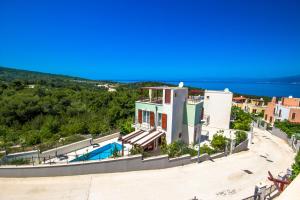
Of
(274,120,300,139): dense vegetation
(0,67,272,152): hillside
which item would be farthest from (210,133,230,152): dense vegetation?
(274,120,300,139): dense vegetation

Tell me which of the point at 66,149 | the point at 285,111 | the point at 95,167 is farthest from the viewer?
the point at 285,111

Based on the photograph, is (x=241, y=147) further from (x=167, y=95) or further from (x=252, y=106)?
(x=252, y=106)

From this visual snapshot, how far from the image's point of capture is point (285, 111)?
35.3 meters

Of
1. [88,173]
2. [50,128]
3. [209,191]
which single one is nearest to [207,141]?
[209,191]

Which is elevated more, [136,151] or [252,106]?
[136,151]

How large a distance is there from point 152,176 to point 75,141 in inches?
365

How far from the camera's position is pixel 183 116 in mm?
21781

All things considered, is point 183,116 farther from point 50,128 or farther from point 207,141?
point 50,128

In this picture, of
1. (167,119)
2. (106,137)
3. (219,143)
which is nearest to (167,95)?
(167,119)

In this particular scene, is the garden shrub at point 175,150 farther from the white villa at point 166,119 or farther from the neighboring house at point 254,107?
the neighboring house at point 254,107

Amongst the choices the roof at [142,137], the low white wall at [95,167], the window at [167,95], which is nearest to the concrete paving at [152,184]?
the low white wall at [95,167]

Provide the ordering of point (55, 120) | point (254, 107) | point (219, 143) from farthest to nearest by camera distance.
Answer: point (254, 107), point (55, 120), point (219, 143)

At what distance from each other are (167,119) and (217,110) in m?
12.4

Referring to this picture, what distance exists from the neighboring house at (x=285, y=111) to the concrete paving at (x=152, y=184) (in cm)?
2128
